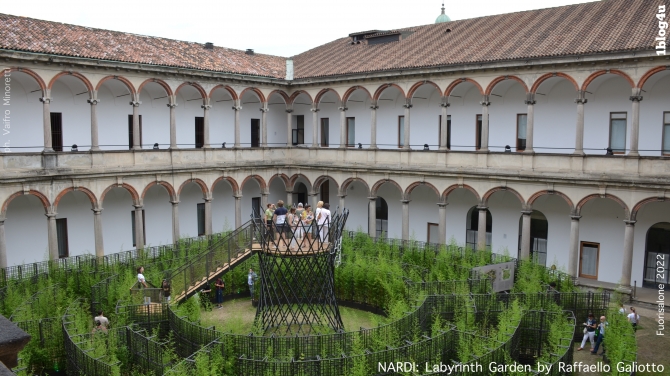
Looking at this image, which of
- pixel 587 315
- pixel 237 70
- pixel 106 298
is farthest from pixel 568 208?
pixel 106 298

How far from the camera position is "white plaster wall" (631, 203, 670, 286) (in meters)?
23.2

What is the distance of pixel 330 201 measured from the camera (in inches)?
1384

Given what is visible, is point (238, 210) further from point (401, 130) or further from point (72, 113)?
point (401, 130)

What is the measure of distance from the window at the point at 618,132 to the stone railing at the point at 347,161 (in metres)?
2.34

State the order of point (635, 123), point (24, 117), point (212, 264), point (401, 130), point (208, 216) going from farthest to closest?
1. point (401, 130)
2. point (208, 216)
3. point (24, 117)
4. point (635, 123)
5. point (212, 264)

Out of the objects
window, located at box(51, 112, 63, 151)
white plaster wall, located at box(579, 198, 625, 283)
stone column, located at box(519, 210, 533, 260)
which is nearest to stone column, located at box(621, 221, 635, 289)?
white plaster wall, located at box(579, 198, 625, 283)

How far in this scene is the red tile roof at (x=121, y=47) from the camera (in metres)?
22.5

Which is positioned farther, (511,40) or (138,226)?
(138,226)

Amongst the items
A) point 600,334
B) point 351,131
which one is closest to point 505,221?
point 351,131

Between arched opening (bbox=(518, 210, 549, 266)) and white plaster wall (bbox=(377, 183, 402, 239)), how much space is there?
7.06 meters

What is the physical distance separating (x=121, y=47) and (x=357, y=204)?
15.7m

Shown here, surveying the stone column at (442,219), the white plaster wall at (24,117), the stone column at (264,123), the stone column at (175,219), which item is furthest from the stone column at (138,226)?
the stone column at (442,219)

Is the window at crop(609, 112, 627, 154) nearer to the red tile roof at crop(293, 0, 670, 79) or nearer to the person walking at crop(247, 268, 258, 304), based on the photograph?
the red tile roof at crop(293, 0, 670, 79)

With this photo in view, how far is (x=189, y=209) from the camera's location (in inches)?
1225
